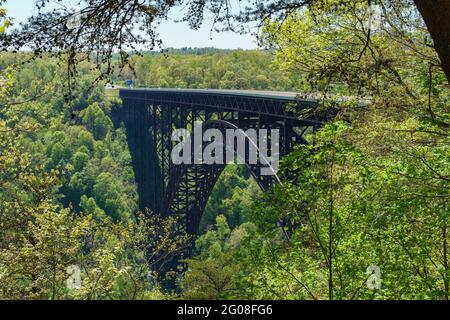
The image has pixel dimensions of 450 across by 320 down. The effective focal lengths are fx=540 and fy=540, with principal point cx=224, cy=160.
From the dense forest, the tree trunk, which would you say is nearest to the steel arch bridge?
the dense forest

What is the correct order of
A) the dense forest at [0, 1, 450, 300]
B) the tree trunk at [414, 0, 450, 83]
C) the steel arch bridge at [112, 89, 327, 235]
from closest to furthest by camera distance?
the tree trunk at [414, 0, 450, 83]
the dense forest at [0, 1, 450, 300]
the steel arch bridge at [112, 89, 327, 235]

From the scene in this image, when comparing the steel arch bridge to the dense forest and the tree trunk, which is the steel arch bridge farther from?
the tree trunk

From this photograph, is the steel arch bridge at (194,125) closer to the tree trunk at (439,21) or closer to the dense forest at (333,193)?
the dense forest at (333,193)

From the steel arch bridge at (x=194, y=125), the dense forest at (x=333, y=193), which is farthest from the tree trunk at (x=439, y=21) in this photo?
the steel arch bridge at (x=194, y=125)

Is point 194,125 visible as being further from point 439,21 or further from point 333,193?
point 439,21

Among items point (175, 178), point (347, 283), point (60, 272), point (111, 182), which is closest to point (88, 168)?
point (111, 182)
